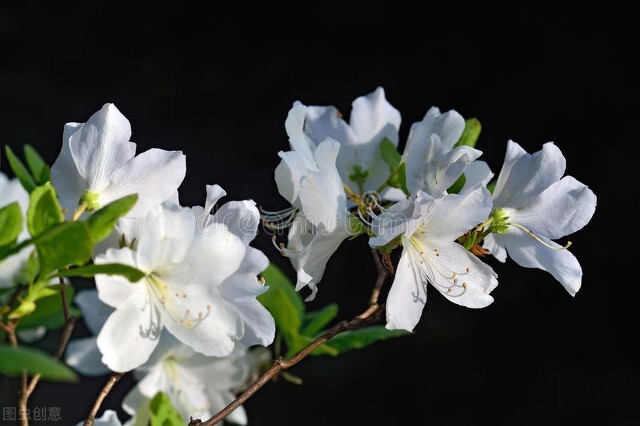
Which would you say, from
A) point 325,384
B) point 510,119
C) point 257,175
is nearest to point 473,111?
point 510,119

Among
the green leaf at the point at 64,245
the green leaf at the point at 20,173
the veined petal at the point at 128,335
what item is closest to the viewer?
the green leaf at the point at 64,245

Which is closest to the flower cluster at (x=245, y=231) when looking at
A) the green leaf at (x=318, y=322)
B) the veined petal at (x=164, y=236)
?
the veined petal at (x=164, y=236)

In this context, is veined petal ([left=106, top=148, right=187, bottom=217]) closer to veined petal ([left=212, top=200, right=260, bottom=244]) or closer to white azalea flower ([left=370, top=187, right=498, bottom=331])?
veined petal ([left=212, top=200, right=260, bottom=244])

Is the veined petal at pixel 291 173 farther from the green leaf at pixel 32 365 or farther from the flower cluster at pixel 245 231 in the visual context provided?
the green leaf at pixel 32 365

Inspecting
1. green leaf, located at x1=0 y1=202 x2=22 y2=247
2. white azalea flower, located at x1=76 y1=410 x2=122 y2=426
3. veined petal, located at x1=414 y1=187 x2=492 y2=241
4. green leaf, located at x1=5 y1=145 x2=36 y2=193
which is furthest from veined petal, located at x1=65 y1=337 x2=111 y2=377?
veined petal, located at x1=414 y1=187 x2=492 y2=241

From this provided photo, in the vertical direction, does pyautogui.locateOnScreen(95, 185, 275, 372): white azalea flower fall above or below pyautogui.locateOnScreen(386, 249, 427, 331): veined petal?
above

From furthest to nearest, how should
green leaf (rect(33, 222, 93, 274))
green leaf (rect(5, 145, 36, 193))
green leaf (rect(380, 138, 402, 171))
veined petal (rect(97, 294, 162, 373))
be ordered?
green leaf (rect(380, 138, 402, 171)) < green leaf (rect(5, 145, 36, 193)) < veined petal (rect(97, 294, 162, 373)) < green leaf (rect(33, 222, 93, 274))

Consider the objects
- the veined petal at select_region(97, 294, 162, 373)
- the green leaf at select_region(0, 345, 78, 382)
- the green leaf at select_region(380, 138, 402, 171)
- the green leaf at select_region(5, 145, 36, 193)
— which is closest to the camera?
the green leaf at select_region(0, 345, 78, 382)

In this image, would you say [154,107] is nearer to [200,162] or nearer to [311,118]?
[200,162]
